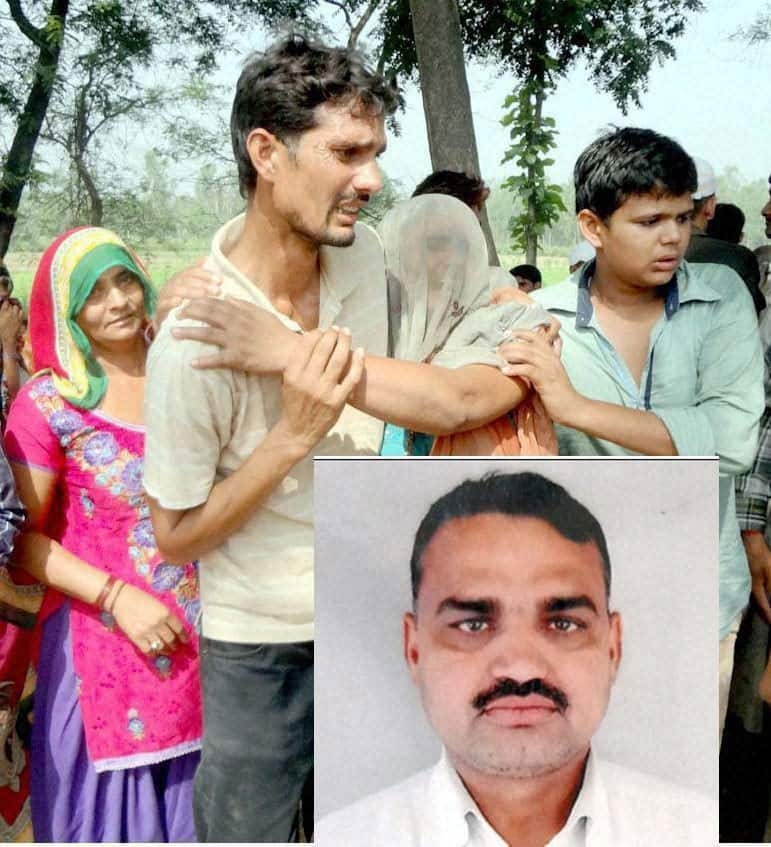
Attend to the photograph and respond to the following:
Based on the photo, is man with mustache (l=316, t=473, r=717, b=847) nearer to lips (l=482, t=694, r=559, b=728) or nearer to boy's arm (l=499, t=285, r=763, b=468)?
lips (l=482, t=694, r=559, b=728)

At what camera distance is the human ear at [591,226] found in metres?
2.04

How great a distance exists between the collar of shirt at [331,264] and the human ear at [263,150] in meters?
0.12

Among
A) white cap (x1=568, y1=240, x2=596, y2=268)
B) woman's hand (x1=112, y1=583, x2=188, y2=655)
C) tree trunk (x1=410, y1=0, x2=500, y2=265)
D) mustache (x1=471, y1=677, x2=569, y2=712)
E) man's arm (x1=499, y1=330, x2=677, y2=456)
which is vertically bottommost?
mustache (x1=471, y1=677, x2=569, y2=712)

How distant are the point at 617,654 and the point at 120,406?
1.02 meters

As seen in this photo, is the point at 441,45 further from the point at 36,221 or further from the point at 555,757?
the point at 555,757

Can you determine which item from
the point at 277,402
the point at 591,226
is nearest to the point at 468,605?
the point at 277,402

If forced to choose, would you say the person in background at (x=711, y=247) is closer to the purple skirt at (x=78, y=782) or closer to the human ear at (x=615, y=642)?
the human ear at (x=615, y=642)

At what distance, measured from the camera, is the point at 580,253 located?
2.43 meters

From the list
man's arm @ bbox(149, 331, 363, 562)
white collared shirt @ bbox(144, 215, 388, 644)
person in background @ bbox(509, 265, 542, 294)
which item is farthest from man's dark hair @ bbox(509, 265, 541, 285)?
man's arm @ bbox(149, 331, 363, 562)

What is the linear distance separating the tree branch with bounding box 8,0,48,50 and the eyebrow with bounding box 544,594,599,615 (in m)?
1.51

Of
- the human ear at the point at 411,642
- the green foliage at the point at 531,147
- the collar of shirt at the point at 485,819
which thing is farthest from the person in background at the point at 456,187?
the collar of shirt at the point at 485,819

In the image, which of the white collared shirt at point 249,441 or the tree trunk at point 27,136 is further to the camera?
the tree trunk at point 27,136

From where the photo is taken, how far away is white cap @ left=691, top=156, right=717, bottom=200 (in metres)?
2.27

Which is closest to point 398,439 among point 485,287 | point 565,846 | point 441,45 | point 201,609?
point 485,287
